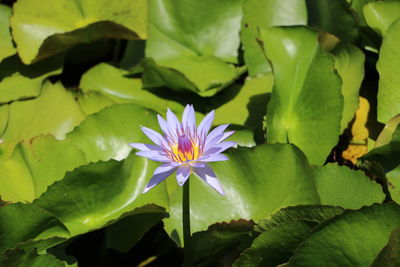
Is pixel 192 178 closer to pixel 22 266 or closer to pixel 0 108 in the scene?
pixel 22 266

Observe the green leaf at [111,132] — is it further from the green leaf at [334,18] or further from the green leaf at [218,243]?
the green leaf at [334,18]

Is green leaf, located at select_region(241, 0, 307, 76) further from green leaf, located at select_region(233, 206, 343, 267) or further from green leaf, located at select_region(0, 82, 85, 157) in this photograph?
green leaf, located at select_region(233, 206, 343, 267)

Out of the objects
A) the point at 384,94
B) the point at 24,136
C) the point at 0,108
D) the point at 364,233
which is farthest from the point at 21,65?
the point at 364,233

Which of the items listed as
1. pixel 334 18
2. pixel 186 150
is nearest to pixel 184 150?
pixel 186 150

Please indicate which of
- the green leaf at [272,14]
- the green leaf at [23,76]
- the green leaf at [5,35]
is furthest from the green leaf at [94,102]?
the green leaf at [272,14]

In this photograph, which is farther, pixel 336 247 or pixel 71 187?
pixel 71 187

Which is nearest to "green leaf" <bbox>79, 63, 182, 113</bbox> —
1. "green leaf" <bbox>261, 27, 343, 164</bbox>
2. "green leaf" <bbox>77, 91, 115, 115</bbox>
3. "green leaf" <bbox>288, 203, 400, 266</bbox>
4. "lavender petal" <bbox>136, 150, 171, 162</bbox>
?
"green leaf" <bbox>77, 91, 115, 115</bbox>

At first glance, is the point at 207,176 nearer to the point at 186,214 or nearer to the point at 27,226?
the point at 186,214
